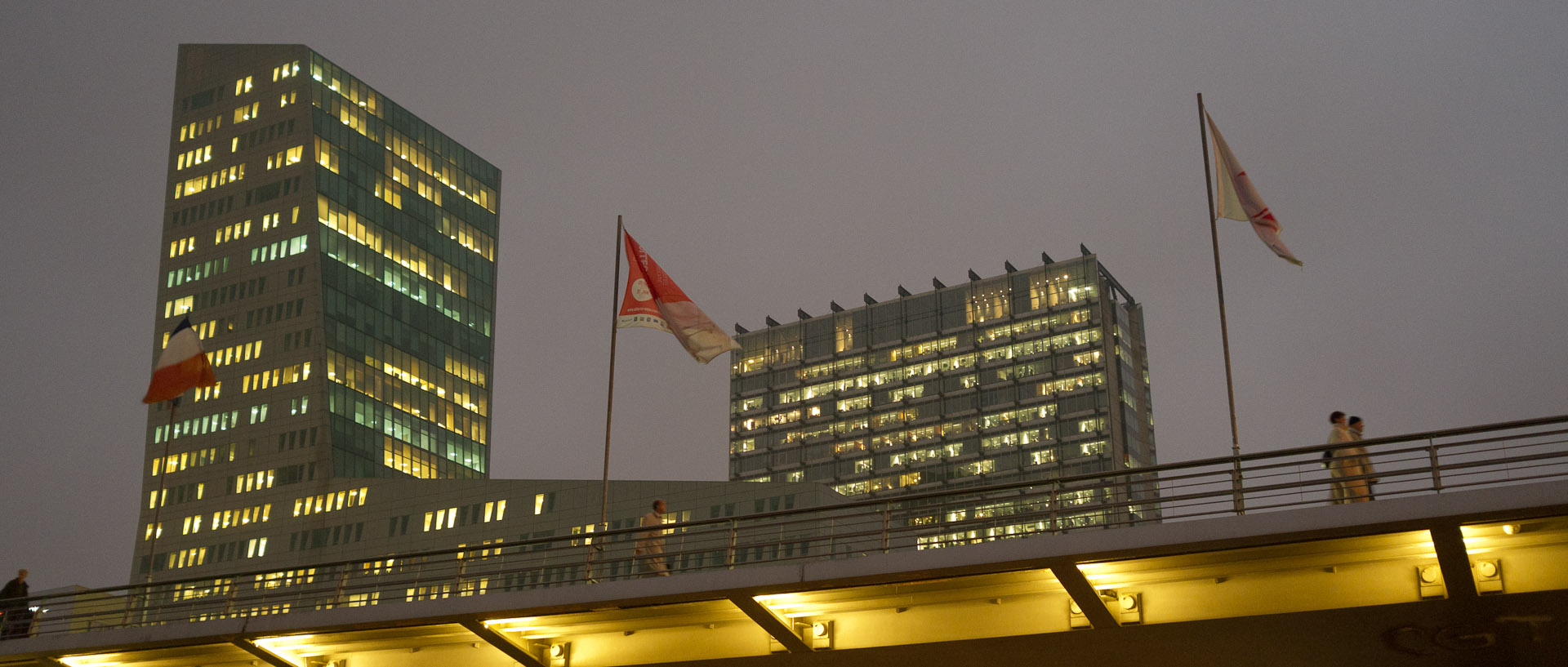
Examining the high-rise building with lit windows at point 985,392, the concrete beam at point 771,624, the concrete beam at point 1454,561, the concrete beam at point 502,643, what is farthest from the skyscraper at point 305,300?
the concrete beam at point 1454,561

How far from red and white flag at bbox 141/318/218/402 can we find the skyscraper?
282 ft

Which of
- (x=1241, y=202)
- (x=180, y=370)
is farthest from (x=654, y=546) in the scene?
(x=180, y=370)

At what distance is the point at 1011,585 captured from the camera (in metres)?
24.6

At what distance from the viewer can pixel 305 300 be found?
13288 cm

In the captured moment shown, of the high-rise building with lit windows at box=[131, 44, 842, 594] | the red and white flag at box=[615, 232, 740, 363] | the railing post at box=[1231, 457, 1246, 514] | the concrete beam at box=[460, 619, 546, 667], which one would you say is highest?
the high-rise building with lit windows at box=[131, 44, 842, 594]

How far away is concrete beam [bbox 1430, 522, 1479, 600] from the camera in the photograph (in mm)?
20547

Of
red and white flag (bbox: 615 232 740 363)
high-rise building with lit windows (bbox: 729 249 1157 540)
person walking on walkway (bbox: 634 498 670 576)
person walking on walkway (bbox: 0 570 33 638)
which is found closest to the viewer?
person walking on walkway (bbox: 634 498 670 576)

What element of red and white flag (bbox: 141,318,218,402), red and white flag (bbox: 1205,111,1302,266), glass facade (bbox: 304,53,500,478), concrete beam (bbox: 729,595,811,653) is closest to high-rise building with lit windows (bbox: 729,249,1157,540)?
glass facade (bbox: 304,53,500,478)

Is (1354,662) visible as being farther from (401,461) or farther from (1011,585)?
(401,461)

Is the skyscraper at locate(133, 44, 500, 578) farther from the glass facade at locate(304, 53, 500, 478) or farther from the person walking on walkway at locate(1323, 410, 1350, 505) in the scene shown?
the person walking on walkway at locate(1323, 410, 1350, 505)

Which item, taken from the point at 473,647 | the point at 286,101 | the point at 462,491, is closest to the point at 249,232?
the point at 286,101

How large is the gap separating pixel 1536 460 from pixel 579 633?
16.8 m

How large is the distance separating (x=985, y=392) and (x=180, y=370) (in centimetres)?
15026

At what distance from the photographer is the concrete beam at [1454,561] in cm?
2055
